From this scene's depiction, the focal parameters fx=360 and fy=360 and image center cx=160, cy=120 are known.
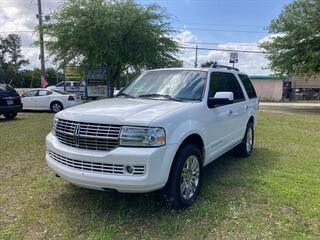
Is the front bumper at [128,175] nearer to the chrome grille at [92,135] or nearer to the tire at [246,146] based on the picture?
the chrome grille at [92,135]

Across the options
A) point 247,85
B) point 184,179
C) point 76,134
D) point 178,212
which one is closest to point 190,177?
point 184,179

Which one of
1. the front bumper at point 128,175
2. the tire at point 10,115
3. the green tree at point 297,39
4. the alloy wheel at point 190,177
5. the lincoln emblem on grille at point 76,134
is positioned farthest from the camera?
the green tree at point 297,39

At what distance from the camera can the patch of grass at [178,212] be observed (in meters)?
4.07

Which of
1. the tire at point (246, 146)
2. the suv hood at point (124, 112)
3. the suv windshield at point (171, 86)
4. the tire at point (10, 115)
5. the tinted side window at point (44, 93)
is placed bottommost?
the tire at point (10, 115)

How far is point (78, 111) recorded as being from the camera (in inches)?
179

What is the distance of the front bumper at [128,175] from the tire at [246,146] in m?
3.59

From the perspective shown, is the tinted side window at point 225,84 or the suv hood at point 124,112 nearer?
the suv hood at point 124,112

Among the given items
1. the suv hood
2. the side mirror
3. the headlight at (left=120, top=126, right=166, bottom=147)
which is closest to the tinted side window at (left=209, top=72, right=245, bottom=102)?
the side mirror

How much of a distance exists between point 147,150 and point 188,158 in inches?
32.8

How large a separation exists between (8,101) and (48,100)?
14.4 ft

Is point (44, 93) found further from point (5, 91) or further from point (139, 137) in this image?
point (139, 137)

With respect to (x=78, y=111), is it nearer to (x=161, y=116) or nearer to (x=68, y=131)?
(x=68, y=131)

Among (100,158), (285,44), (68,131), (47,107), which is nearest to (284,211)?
(100,158)

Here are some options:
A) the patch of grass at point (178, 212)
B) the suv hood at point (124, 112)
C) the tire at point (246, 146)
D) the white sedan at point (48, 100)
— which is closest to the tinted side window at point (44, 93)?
the white sedan at point (48, 100)
